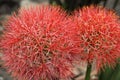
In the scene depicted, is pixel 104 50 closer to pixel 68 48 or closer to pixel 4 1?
pixel 68 48

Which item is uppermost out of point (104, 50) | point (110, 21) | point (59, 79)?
point (110, 21)

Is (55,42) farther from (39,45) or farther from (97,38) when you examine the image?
(97,38)

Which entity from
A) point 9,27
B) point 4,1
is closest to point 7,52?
point 9,27

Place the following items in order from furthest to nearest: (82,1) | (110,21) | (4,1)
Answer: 1. (4,1)
2. (82,1)
3. (110,21)

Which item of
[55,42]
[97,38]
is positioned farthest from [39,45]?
[97,38]
